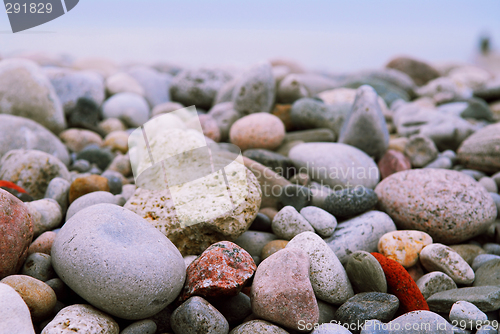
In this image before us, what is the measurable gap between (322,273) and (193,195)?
1120 millimetres

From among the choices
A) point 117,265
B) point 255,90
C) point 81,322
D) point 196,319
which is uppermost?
point 255,90

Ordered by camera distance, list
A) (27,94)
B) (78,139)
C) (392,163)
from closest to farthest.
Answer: (392,163), (27,94), (78,139)

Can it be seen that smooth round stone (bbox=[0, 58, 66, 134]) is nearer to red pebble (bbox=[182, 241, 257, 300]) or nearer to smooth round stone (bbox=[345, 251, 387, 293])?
red pebble (bbox=[182, 241, 257, 300])

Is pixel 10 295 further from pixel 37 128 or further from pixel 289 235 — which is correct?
pixel 37 128

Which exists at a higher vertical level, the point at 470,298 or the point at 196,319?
the point at 196,319

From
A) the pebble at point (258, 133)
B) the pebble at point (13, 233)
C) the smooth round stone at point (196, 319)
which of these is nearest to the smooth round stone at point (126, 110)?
the pebble at point (258, 133)

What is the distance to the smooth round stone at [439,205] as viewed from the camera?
2.83 metres

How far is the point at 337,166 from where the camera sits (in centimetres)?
349

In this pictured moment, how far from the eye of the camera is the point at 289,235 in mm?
2711

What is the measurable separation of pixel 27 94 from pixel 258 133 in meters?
3.12

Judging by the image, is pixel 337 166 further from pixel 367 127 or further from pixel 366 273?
pixel 366 273

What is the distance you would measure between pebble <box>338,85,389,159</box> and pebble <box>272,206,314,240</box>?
1.59 meters

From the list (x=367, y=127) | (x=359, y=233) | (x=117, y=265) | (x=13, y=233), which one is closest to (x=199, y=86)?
(x=367, y=127)

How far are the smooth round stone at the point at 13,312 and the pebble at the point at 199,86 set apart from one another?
4.81 metres
